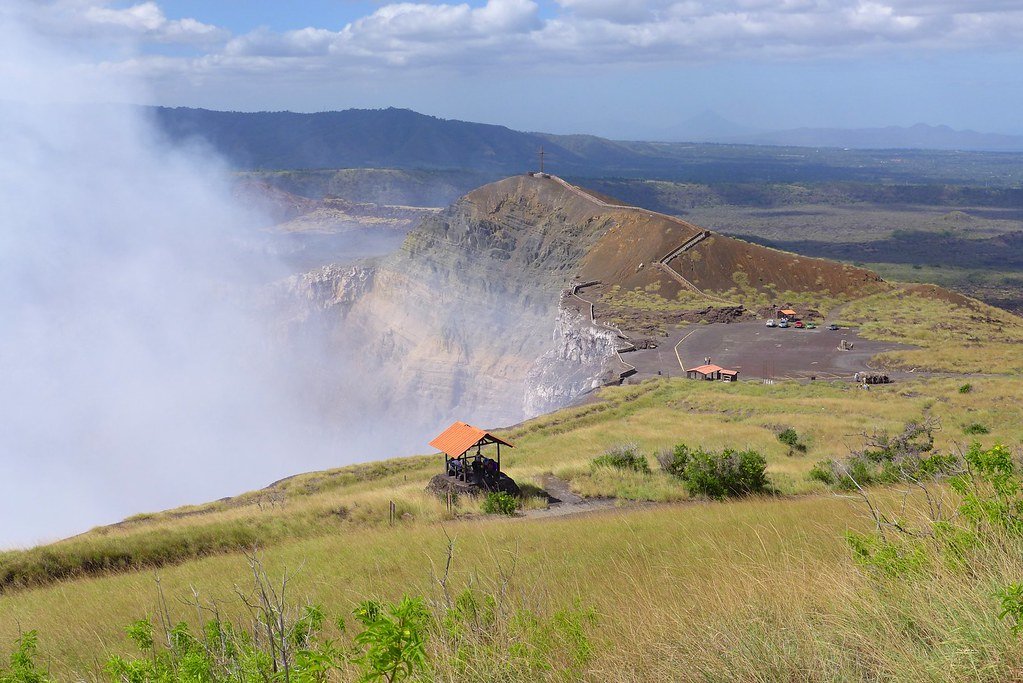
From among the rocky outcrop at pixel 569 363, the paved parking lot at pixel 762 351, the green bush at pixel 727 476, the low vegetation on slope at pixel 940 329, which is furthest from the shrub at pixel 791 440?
the rocky outcrop at pixel 569 363

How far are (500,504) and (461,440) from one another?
4355 millimetres

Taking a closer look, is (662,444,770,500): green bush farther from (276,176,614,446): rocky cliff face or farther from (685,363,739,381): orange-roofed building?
(276,176,614,446): rocky cliff face

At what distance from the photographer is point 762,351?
45062 millimetres

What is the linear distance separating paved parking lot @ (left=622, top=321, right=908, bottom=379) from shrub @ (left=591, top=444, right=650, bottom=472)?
69.6ft

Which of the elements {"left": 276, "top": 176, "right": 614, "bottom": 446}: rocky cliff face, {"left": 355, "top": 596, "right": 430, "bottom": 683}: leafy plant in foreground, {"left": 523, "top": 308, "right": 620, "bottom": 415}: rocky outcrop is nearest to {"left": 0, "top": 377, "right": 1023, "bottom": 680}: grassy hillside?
{"left": 355, "top": 596, "right": 430, "bottom": 683}: leafy plant in foreground

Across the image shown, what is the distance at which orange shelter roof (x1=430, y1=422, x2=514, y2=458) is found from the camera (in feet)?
66.1

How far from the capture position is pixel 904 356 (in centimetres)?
4169

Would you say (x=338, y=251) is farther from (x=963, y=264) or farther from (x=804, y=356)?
(x=963, y=264)

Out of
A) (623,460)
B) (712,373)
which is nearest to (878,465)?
(623,460)

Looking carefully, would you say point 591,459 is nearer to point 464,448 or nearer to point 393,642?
point 464,448

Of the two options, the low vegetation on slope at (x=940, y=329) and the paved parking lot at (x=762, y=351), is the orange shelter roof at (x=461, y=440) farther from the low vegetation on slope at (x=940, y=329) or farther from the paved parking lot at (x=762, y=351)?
the low vegetation on slope at (x=940, y=329)

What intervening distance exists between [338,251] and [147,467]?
176 feet

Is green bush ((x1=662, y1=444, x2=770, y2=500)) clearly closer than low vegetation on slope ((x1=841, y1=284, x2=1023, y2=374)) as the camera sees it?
Yes

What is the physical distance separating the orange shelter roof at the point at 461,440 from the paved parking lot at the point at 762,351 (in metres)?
21.8
